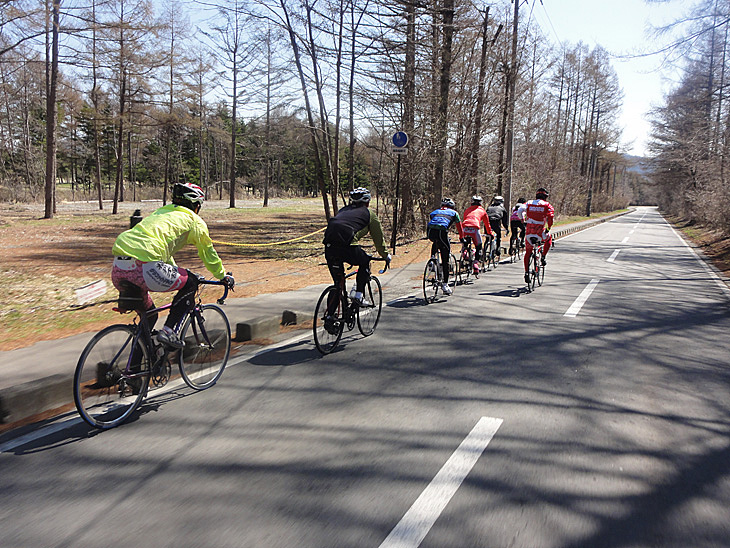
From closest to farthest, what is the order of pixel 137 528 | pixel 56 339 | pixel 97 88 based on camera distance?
1. pixel 137 528
2. pixel 56 339
3. pixel 97 88

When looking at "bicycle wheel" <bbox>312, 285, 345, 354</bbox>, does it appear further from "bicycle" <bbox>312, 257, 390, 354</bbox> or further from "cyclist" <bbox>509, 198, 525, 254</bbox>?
"cyclist" <bbox>509, 198, 525, 254</bbox>

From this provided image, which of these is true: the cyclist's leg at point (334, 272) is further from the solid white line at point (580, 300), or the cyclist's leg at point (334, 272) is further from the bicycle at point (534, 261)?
the bicycle at point (534, 261)

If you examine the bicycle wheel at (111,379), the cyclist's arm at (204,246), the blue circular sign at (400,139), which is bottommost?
the bicycle wheel at (111,379)

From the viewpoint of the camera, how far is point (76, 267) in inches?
519

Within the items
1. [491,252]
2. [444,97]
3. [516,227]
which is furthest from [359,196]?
[444,97]

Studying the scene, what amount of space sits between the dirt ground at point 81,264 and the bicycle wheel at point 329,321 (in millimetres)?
3779

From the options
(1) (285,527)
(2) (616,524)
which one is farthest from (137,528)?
(2) (616,524)

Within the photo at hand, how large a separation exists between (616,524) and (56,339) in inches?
271

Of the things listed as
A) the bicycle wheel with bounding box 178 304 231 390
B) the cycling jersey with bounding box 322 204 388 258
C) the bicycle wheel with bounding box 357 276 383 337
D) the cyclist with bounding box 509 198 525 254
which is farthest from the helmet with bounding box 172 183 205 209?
the cyclist with bounding box 509 198 525 254

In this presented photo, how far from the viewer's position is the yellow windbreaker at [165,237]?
4.11 m

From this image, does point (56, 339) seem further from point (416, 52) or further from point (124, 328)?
point (416, 52)

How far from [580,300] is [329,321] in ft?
19.1

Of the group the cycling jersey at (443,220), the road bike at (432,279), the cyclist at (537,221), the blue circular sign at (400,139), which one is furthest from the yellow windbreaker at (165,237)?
the blue circular sign at (400,139)

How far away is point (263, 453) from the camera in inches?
142
